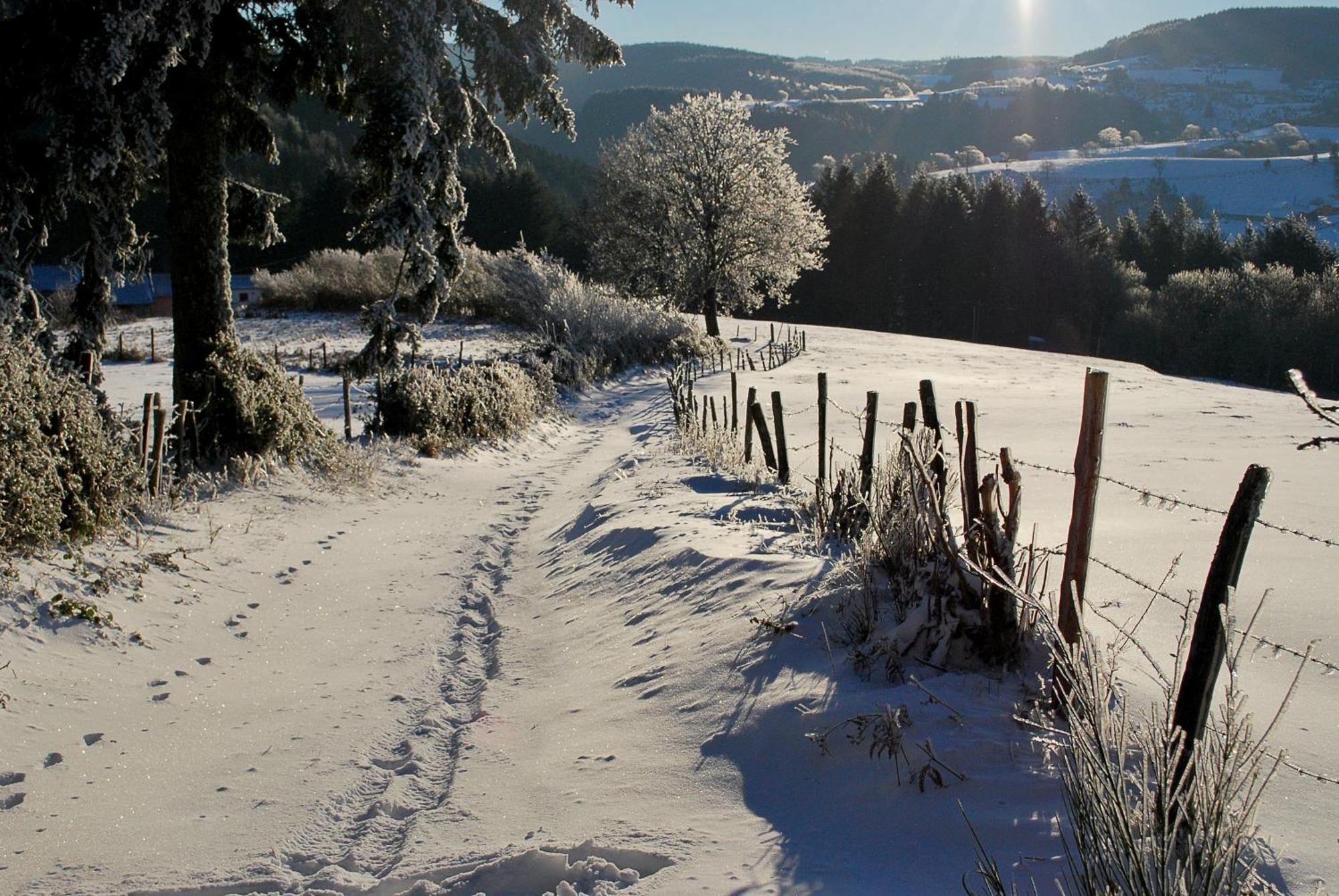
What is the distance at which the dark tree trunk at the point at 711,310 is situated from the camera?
127ft

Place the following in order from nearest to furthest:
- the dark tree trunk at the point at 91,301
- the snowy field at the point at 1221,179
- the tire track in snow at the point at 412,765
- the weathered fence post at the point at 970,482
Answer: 1. the tire track in snow at the point at 412,765
2. the weathered fence post at the point at 970,482
3. the dark tree trunk at the point at 91,301
4. the snowy field at the point at 1221,179

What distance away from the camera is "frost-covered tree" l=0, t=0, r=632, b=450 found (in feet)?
30.3

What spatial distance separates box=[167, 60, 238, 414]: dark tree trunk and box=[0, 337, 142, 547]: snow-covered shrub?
299cm

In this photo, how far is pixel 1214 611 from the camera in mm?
2955

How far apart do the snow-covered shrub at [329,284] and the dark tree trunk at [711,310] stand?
42.6 ft

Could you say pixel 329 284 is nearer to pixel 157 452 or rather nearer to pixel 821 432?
pixel 157 452

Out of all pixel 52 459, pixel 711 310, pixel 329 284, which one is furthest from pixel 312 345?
pixel 52 459

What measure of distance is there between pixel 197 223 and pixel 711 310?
98.4 feet

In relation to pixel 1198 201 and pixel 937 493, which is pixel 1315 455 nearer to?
pixel 937 493

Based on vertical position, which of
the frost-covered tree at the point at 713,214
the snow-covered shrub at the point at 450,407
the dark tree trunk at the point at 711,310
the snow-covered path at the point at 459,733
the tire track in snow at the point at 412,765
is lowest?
the tire track in snow at the point at 412,765

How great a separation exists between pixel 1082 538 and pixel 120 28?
31.1 ft

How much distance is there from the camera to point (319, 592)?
741 centimetres

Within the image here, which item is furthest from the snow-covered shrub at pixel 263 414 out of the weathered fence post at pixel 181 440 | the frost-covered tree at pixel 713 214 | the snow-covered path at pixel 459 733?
the frost-covered tree at pixel 713 214

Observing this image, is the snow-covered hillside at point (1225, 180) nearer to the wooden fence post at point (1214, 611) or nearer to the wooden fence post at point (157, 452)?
the wooden fence post at point (157, 452)
